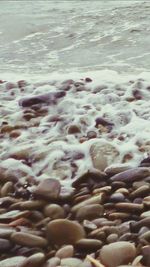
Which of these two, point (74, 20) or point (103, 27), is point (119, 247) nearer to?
point (103, 27)

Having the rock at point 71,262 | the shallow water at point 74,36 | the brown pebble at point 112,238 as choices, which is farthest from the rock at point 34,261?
the shallow water at point 74,36

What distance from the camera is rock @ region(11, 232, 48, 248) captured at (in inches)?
114

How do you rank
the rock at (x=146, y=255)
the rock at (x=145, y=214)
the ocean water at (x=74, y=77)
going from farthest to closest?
the ocean water at (x=74, y=77) < the rock at (x=145, y=214) < the rock at (x=146, y=255)

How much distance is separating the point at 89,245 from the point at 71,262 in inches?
6.8

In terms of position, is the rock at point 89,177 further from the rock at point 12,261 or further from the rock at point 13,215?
the rock at point 12,261

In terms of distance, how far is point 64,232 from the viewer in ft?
9.73

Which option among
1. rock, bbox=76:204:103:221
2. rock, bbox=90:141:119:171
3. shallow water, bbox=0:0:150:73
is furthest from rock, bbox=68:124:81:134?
shallow water, bbox=0:0:150:73

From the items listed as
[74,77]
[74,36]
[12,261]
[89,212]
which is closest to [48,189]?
[89,212]

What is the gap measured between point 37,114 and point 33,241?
2.12m

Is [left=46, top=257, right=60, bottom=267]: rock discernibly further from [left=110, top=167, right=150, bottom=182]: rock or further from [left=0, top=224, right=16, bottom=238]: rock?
[left=110, top=167, right=150, bottom=182]: rock

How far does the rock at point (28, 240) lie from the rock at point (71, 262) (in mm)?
195

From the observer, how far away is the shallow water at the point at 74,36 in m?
7.66

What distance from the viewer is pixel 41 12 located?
41.0ft

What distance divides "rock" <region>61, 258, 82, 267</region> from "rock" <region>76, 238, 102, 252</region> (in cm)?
12
